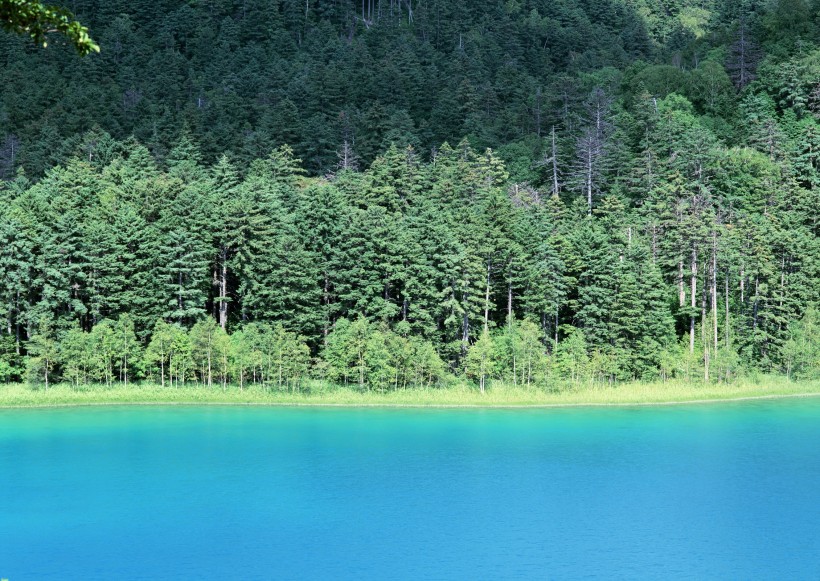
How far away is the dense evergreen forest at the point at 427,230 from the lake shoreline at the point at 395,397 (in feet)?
4.44

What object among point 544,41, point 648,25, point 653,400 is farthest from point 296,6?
point 653,400

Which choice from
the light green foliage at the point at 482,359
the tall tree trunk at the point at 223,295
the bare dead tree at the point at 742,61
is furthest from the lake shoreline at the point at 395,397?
the bare dead tree at the point at 742,61

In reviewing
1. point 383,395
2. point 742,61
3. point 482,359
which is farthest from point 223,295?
point 742,61

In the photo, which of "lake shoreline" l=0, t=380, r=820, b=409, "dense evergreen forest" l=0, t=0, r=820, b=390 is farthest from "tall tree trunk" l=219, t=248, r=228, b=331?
"lake shoreline" l=0, t=380, r=820, b=409

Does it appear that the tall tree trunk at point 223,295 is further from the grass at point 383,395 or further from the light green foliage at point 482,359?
the light green foliage at point 482,359

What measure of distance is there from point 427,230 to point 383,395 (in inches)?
469

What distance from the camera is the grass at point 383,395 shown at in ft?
189

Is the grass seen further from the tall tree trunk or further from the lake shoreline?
the tall tree trunk

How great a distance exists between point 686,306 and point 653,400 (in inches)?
349

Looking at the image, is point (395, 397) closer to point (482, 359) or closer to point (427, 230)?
point (482, 359)

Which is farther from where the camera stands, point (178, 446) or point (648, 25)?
point (648, 25)

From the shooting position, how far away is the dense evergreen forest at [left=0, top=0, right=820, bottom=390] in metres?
59.4

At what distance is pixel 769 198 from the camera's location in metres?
72.7

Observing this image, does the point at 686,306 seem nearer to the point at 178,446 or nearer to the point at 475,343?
the point at 475,343
